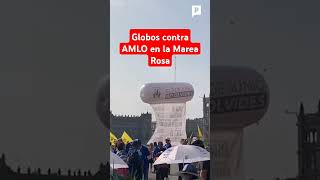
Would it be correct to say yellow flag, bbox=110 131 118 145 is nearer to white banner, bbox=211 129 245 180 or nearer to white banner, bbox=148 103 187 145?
white banner, bbox=148 103 187 145

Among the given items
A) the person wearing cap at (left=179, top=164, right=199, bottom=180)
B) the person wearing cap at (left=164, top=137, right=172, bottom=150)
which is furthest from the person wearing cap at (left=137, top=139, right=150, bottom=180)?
the person wearing cap at (left=179, top=164, right=199, bottom=180)

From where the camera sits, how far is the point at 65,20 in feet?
11.3

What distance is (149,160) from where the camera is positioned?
3.75m

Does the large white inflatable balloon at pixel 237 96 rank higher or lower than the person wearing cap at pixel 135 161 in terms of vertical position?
higher

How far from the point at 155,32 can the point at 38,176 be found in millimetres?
1435

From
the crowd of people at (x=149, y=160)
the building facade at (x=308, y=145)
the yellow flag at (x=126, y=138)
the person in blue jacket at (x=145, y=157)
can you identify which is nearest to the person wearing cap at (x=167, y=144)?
the crowd of people at (x=149, y=160)

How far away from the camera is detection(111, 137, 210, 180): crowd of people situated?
12.0 feet

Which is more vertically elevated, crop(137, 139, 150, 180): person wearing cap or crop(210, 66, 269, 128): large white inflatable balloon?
crop(210, 66, 269, 128): large white inflatable balloon

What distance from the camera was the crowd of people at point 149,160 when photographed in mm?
3654

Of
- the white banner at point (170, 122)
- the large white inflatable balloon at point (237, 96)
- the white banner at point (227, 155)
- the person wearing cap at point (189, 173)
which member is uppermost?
the large white inflatable balloon at point (237, 96)

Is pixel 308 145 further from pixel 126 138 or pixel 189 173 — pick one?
pixel 126 138

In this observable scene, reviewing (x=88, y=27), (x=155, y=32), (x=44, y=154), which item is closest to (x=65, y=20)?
(x=88, y=27)

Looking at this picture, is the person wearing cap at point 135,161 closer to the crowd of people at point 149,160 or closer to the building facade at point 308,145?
the crowd of people at point 149,160

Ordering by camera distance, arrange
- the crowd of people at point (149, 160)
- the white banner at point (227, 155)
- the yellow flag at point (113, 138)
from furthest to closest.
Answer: the crowd of people at point (149, 160) → the yellow flag at point (113, 138) → the white banner at point (227, 155)
